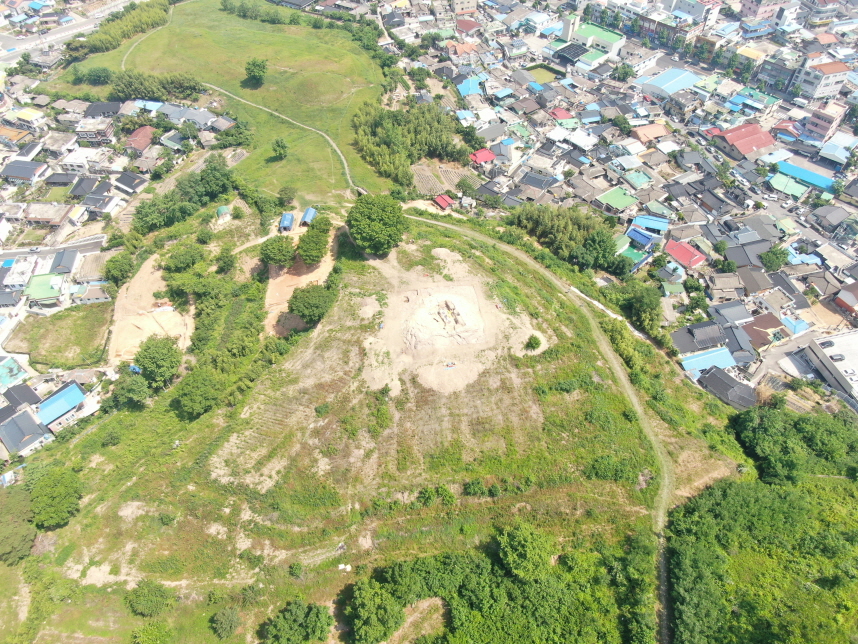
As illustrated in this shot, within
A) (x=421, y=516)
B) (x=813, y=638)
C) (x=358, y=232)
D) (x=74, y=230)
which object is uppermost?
(x=358, y=232)

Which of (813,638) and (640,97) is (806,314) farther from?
(640,97)

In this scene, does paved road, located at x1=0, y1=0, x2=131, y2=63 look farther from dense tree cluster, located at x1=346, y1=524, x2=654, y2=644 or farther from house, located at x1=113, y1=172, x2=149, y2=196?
dense tree cluster, located at x1=346, y1=524, x2=654, y2=644

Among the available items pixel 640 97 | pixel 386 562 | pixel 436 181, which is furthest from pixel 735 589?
pixel 640 97

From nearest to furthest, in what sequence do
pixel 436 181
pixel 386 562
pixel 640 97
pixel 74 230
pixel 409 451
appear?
pixel 386 562
pixel 409 451
pixel 74 230
pixel 436 181
pixel 640 97

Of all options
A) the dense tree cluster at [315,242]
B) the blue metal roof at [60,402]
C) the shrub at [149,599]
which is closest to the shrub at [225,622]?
the shrub at [149,599]

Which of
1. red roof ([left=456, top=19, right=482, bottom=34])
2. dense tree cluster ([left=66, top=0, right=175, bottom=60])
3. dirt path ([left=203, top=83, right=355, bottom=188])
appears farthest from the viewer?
red roof ([left=456, top=19, right=482, bottom=34])

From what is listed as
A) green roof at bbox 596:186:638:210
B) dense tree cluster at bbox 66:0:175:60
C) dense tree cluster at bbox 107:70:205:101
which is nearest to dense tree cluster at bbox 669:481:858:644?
green roof at bbox 596:186:638:210
